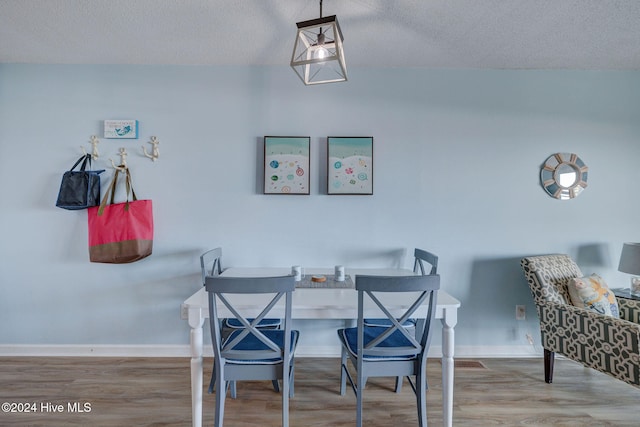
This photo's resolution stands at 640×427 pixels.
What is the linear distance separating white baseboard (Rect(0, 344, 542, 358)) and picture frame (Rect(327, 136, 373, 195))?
4.21 feet

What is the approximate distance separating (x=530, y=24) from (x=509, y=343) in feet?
7.64

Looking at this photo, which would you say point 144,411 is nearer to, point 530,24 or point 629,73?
point 530,24

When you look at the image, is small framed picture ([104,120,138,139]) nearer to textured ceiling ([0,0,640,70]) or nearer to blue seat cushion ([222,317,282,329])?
textured ceiling ([0,0,640,70])

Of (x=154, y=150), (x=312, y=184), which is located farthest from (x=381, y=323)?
(x=154, y=150)

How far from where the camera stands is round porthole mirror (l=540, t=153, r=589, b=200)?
8.28ft

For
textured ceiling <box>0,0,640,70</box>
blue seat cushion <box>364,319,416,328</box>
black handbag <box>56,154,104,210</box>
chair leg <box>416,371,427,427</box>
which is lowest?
chair leg <box>416,371,427,427</box>

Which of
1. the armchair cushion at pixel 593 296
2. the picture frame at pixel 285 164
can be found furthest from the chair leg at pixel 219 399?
the armchair cushion at pixel 593 296

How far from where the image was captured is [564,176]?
99.5 inches

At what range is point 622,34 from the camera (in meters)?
2.07

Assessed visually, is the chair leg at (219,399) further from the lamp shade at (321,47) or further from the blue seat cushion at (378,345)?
the lamp shade at (321,47)

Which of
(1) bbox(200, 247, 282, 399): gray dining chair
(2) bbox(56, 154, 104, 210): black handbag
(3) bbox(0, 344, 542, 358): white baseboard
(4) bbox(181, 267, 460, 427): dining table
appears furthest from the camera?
(3) bbox(0, 344, 542, 358): white baseboard

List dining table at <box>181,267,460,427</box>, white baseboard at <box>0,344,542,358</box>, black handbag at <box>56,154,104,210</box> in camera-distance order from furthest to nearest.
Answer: white baseboard at <box>0,344,542,358</box>
black handbag at <box>56,154,104,210</box>
dining table at <box>181,267,460,427</box>

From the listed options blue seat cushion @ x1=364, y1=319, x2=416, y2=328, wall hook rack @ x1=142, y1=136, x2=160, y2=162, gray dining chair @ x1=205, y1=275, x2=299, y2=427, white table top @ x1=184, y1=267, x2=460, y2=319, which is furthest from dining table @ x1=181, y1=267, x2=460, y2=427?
wall hook rack @ x1=142, y1=136, x2=160, y2=162

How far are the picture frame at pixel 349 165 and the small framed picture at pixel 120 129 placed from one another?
5.10 ft
